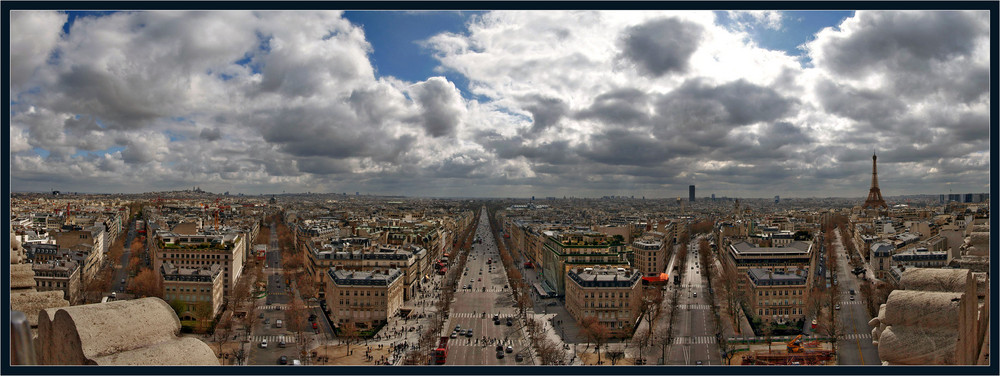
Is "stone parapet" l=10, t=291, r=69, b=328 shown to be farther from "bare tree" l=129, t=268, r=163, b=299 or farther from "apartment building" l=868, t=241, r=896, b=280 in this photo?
"apartment building" l=868, t=241, r=896, b=280

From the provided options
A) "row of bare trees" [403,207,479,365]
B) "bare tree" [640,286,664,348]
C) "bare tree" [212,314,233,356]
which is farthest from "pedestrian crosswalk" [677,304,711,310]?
"bare tree" [212,314,233,356]

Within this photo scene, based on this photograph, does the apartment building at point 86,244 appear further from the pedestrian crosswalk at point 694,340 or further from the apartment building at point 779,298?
the apartment building at point 779,298

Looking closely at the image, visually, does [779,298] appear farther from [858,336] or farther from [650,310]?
[650,310]

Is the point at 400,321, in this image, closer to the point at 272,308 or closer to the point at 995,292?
the point at 272,308

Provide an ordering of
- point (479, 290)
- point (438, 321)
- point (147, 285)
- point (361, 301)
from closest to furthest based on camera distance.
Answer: point (438, 321) → point (361, 301) → point (147, 285) → point (479, 290)

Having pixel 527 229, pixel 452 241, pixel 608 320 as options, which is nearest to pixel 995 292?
pixel 608 320

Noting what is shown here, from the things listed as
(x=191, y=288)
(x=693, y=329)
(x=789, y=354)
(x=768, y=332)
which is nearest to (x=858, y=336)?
(x=768, y=332)
